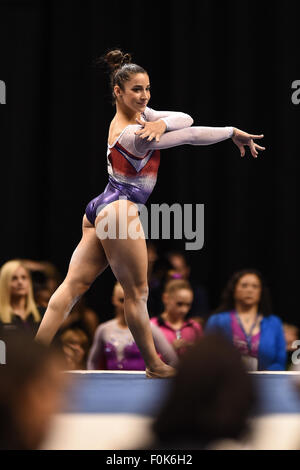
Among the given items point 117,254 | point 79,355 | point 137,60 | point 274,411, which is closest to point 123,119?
point 117,254

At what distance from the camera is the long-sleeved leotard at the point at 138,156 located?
9.09ft

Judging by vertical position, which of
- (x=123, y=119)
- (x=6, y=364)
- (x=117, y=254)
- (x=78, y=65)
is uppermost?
(x=78, y=65)

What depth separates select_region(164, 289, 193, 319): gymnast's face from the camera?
3.57 m

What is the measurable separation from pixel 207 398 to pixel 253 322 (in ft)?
7.52

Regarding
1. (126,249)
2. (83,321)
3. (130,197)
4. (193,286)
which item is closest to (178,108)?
(193,286)

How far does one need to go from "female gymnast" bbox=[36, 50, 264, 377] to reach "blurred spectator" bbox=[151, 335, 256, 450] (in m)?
1.52

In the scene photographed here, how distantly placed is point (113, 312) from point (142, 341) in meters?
2.05

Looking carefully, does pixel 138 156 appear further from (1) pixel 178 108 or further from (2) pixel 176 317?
(1) pixel 178 108

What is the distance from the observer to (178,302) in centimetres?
359

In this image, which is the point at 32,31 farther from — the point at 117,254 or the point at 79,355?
the point at 117,254

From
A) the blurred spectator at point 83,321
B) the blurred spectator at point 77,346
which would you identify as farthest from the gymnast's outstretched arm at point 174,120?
the blurred spectator at point 83,321

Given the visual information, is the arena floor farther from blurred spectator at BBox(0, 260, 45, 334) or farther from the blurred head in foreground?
blurred spectator at BBox(0, 260, 45, 334)

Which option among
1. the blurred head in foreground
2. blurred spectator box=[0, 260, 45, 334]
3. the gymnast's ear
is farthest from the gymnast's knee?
the blurred head in foreground
